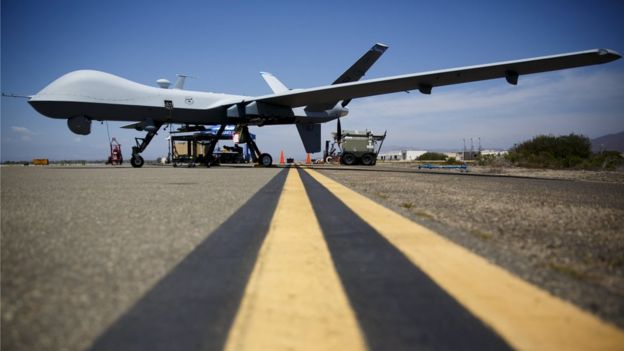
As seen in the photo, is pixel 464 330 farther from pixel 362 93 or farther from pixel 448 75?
pixel 362 93

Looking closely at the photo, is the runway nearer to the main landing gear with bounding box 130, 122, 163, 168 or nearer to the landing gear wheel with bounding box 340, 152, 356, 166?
the main landing gear with bounding box 130, 122, 163, 168

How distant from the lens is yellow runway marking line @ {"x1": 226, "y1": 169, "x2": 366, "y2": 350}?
93 cm

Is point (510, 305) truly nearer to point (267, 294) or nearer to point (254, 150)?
point (267, 294)

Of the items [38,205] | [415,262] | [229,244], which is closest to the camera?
[415,262]

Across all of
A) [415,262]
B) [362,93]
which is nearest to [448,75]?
[362,93]

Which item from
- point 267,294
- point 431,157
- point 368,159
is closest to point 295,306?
point 267,294

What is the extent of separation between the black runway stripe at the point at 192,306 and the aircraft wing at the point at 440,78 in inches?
476

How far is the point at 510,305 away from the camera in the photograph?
1167 mm

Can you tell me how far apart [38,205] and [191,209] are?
157 centimetres

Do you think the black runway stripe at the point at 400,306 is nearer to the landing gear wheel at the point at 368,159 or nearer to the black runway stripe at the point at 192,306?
the black runway stripe at the point at 192,306

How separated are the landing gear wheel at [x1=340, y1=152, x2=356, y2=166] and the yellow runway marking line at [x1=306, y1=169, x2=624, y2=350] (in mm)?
21154

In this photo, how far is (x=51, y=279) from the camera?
1360mm

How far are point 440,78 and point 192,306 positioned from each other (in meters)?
13.0

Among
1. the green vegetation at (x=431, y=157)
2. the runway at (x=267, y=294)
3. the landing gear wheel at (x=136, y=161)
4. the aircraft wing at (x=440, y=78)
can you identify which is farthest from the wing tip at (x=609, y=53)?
the green vegetation at (x=431, y=157)
